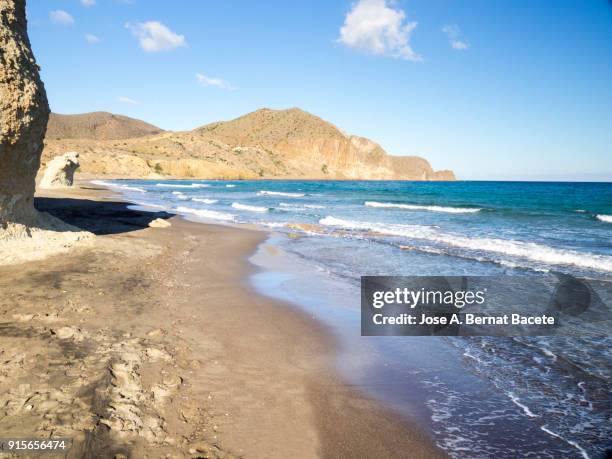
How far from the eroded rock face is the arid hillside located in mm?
78410

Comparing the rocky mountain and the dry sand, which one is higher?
the rocky mountain

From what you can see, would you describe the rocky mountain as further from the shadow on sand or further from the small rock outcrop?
the shadow on sand

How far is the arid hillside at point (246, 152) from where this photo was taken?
90.9 meters

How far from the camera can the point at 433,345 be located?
5.86m

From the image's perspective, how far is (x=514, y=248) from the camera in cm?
1410

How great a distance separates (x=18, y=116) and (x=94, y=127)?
628 feet

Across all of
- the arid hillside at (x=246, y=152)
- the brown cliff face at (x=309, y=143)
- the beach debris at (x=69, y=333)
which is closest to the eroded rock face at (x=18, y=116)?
the beach debris at (x=69, y=333)

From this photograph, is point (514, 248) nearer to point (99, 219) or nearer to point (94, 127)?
point (99, 219)

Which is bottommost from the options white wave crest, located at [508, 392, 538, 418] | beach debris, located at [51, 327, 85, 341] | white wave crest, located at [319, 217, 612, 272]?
white wave crest, located at [508, 392, 538, 418]

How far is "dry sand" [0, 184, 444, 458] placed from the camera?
3.25 metres

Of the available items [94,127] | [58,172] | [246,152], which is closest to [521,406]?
[58,172]

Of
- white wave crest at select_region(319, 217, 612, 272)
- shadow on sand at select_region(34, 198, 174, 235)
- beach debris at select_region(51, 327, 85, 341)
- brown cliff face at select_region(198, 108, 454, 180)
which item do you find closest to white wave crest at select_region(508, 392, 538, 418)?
beach debris at select_region(51, 327, 85, 341)

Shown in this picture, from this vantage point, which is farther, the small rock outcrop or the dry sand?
the small rock outcrop

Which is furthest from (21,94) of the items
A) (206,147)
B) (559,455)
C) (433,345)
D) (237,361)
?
(206,147)
